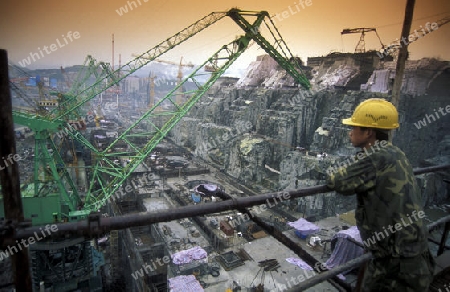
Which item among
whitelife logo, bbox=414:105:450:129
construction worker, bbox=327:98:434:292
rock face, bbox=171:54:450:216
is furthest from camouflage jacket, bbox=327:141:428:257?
whitelife logo, bbox=414:105:450:129

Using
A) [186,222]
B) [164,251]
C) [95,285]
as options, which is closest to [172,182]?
[186,222]

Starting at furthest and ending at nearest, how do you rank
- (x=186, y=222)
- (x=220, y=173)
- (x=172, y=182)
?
(x=220, y=173) < (x=172, y=182) < (x=186, y=222)

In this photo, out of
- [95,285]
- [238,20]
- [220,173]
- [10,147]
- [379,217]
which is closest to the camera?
[10,147]

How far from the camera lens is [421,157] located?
2108 centimetres

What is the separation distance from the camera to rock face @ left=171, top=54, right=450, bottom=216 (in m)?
20.8

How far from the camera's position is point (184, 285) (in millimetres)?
11859

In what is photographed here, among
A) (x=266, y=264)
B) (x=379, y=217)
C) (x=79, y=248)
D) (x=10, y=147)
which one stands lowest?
(x=266, y=264)

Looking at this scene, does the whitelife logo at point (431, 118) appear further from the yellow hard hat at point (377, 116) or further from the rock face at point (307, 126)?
the yellow hard hat at point (377, 116)

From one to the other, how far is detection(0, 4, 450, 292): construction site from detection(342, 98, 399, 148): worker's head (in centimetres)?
76

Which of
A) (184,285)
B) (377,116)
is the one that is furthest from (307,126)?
(377,116)

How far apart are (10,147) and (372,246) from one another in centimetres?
309

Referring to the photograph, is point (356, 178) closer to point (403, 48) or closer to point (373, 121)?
point (373, 121)

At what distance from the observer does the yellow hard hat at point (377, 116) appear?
240cm

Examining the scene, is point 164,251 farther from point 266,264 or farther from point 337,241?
point 337,241
